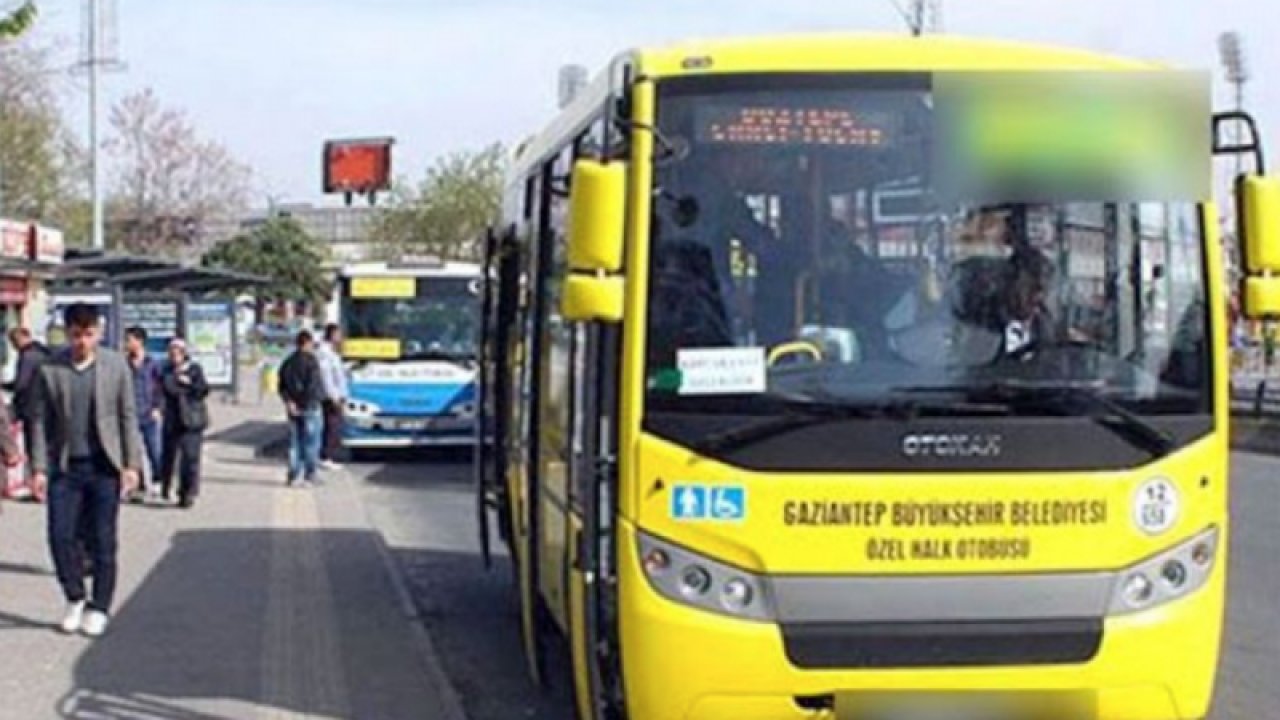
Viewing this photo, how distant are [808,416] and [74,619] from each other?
5.59 m

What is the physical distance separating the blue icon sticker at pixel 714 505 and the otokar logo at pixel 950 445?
22.8 inches

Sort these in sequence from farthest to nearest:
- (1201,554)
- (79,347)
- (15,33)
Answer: (15,33) < (79,347) < (1201,554)

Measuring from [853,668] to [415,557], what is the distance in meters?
8.61

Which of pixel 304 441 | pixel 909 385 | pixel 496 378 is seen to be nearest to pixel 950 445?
pixel 909 385

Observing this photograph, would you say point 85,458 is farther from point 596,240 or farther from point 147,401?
point 147,401

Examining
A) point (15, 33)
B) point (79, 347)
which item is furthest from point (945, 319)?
point (15, 33)

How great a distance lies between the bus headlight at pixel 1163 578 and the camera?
6516 mm

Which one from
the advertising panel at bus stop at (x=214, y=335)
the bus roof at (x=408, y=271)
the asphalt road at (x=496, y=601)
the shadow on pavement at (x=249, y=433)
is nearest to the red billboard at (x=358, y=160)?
the advertising panel at bus stop at (x=214, y=335)

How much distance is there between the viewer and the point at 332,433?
2486cm

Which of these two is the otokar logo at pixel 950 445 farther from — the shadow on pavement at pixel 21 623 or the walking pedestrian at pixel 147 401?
the walking pedestrian at pixel 147 401

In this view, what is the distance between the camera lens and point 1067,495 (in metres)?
6.46

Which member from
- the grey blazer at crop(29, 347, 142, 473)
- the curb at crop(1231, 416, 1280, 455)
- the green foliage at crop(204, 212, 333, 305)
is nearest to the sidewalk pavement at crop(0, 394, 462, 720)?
the grey blazer at crop(29, 347, 142, 473)

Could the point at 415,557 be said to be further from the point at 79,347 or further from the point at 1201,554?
the point at 1201,554

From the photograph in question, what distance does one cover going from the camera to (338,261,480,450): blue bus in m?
25.4
